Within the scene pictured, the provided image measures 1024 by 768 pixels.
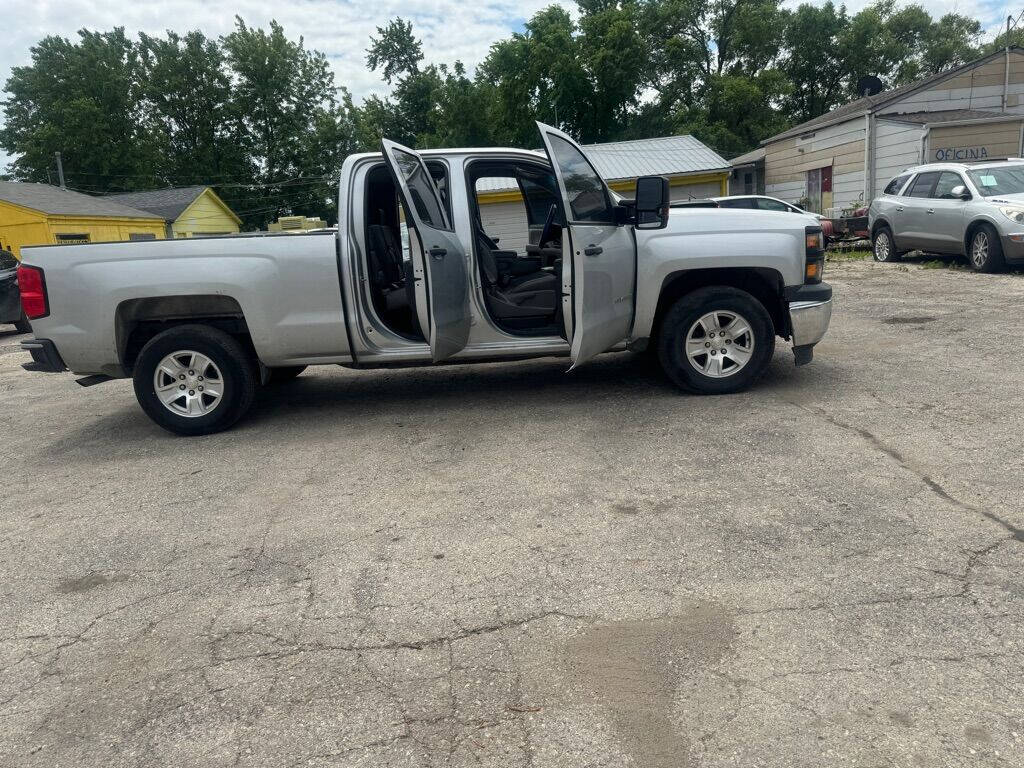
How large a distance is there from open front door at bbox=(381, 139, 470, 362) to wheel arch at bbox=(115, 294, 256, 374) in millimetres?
1477

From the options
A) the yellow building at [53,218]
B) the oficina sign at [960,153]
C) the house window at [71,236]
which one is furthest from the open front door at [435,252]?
the house window at [71,236]

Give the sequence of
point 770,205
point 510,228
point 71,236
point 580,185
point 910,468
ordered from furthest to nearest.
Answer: point 71,236 < point 770,205 < point 510,228 < point 580,185 < point 910,468

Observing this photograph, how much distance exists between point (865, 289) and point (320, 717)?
35.9 ft

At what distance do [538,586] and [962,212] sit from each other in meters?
12.0

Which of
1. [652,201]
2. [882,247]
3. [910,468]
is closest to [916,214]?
[882,247]

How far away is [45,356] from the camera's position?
18.3ft

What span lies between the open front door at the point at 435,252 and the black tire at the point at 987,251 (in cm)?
972

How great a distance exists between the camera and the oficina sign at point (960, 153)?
63.3ft

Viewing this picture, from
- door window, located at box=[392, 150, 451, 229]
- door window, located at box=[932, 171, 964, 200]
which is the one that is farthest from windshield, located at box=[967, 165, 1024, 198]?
door window, located at box=[392, 150, 451, 229]

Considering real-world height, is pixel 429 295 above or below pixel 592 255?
below

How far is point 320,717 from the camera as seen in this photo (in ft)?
8.06

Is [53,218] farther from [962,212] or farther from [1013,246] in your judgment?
[1013,246]

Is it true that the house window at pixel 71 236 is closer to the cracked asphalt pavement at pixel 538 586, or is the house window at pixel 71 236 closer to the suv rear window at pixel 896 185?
the cracked asphalt pavement at pixel 538 586

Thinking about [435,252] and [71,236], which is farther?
[71,236]
